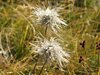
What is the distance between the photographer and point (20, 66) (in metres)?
2.15

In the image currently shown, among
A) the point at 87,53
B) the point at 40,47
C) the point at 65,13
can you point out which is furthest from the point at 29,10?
the point at 40,47

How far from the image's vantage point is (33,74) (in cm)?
207

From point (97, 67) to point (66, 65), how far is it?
7.7 inches

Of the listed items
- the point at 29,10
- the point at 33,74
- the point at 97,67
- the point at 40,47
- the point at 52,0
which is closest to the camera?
the point at 40,47

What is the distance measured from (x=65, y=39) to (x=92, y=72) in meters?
0.38

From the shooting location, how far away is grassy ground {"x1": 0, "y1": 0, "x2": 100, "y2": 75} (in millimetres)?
2164

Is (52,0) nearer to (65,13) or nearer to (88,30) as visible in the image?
(65,13)

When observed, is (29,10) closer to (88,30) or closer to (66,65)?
(88,30)

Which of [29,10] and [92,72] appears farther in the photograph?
[29,10]

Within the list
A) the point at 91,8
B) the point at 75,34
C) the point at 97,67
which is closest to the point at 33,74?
the point at 97,67

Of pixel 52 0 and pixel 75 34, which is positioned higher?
pixel 52 0

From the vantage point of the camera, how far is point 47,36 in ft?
7.72

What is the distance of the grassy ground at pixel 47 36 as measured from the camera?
2.16 meters

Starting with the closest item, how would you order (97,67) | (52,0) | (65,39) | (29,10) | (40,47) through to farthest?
(40,47) → (97,67) → (65,39) → (29,10) → (52,0)
